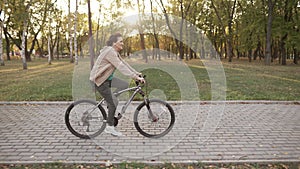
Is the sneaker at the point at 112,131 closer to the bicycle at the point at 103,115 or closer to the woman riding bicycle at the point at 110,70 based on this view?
the bicycle at the point at 103,115

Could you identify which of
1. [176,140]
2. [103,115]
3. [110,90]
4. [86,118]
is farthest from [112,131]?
[176,140]

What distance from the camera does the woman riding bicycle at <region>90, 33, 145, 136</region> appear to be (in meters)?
4.38

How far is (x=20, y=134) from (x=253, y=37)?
3381cm

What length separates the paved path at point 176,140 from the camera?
159 inches

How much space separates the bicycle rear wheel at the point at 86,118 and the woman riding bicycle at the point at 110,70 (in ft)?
1.03

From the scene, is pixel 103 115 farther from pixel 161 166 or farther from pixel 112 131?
pixel 161 166

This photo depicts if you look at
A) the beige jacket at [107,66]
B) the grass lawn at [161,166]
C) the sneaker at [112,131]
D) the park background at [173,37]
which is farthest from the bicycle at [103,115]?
the park background at [173,37]

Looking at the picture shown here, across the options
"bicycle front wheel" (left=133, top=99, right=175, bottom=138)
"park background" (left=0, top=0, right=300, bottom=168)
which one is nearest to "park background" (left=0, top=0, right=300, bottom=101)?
"park background" (left=0, top=0, right=300, bottom=168)

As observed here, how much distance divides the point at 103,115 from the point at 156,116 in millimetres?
1021

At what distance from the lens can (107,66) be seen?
174 inches

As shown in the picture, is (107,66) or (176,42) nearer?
(107,66)

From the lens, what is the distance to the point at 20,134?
5062 millimetres

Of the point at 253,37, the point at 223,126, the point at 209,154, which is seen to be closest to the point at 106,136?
the point at 209,154

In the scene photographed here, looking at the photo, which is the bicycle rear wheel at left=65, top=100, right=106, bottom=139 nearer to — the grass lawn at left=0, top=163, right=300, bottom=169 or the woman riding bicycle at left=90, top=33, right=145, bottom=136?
the woman riding bicycle at left=90, top=33, right=145, bottom=136
